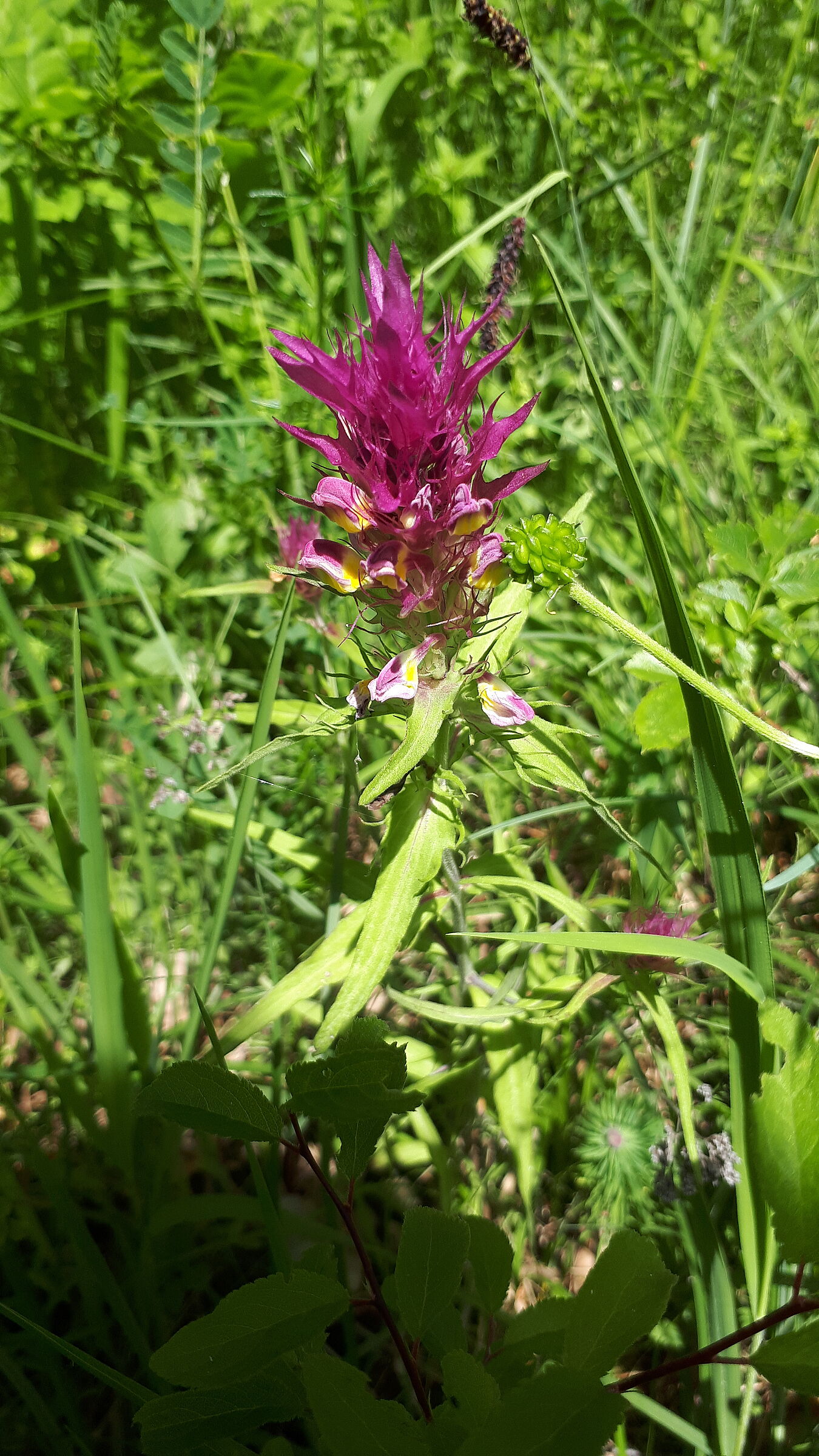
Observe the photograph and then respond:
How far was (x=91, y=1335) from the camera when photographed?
1457 mm

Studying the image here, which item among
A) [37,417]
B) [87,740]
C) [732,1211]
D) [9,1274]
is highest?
[37,417]

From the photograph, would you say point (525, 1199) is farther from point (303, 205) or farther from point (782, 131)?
point (782, 131)

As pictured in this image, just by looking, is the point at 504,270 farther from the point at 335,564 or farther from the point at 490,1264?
the point at 490,1264

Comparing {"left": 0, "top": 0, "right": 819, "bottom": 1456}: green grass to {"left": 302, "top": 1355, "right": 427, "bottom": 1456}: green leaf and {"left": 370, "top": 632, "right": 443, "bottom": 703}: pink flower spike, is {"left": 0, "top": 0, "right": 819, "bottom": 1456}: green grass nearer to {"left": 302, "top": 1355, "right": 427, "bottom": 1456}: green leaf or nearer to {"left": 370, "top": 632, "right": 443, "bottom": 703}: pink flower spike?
{"left": 370, "top": 632, "right": 443, "bottom": 703}: pink flower spike

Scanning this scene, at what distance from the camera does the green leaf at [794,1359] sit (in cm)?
69

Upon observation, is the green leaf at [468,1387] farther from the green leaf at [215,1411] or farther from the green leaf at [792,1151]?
the green leaf at [792,1151]

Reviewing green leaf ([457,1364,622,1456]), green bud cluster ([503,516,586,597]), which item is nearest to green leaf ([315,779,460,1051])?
green bud cluster ([503,516,586,597])

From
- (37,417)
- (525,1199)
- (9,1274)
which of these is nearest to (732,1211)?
(525,1199)

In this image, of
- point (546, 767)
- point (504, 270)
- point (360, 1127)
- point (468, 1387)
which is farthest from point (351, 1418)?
point (504, 270)

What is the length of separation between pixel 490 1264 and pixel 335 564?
876mm

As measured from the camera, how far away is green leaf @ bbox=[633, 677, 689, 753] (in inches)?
56.2

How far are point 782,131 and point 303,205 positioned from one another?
178 cm

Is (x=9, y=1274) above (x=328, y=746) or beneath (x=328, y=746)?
beneath

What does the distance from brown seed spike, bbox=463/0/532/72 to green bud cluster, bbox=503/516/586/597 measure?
152 cm
